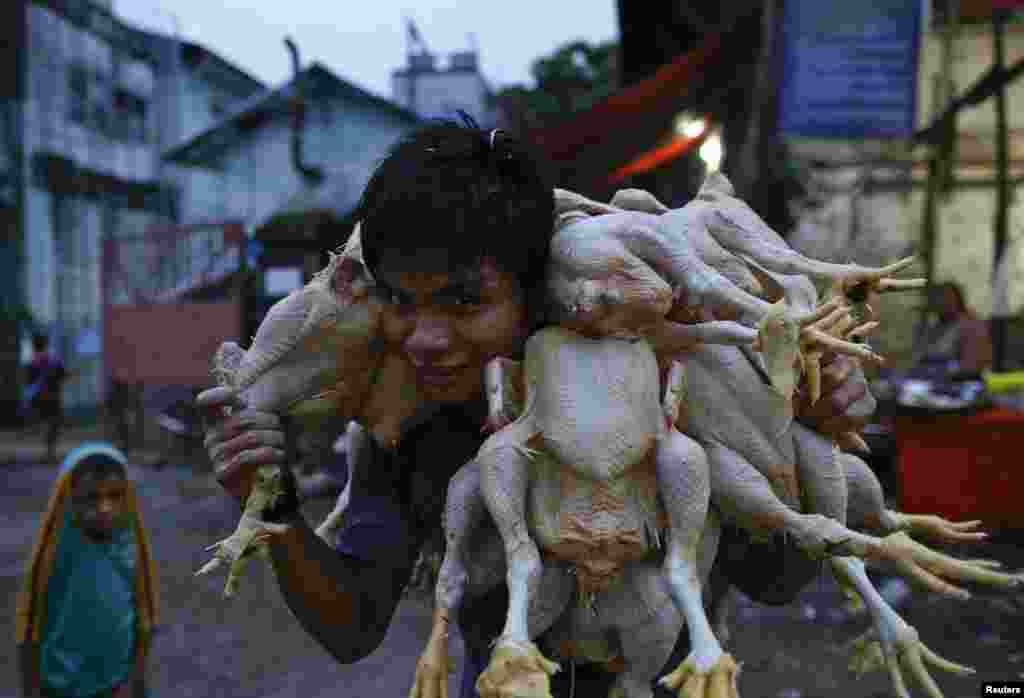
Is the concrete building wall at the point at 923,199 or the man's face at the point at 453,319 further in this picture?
the concrete building wall at the point at 923,199

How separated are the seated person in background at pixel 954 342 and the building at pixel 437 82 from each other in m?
17.1

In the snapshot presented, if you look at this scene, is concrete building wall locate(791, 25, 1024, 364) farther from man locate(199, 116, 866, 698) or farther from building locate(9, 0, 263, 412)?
building locate(9, 0, 263, 412)

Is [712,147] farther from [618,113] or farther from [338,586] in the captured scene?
[338,586]

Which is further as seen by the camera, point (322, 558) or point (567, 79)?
point (567, 79)

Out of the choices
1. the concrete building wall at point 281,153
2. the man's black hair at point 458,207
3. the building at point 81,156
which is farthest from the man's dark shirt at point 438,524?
the concrete building wall at point 281,153

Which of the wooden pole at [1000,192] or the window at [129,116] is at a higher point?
the window at [129,116]

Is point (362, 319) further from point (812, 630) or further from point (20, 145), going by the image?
point (20, 145)

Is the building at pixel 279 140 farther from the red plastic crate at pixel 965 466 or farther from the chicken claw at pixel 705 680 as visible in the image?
the chicken claw at pixel 705 680

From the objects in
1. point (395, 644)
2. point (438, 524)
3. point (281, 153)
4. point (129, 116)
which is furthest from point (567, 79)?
point (438, 524)

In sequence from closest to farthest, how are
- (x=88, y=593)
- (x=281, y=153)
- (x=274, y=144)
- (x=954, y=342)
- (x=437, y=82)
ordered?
(x=88, y=593) → (x=954, y=342) → (x=281, y=153) → (x=274, y=144) → (x=437, y=82)

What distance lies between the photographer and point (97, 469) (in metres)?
3.05

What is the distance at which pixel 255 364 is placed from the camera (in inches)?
49.0

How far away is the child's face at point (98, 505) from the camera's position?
2990 millimetres

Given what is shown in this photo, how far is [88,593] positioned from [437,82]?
20956mm
